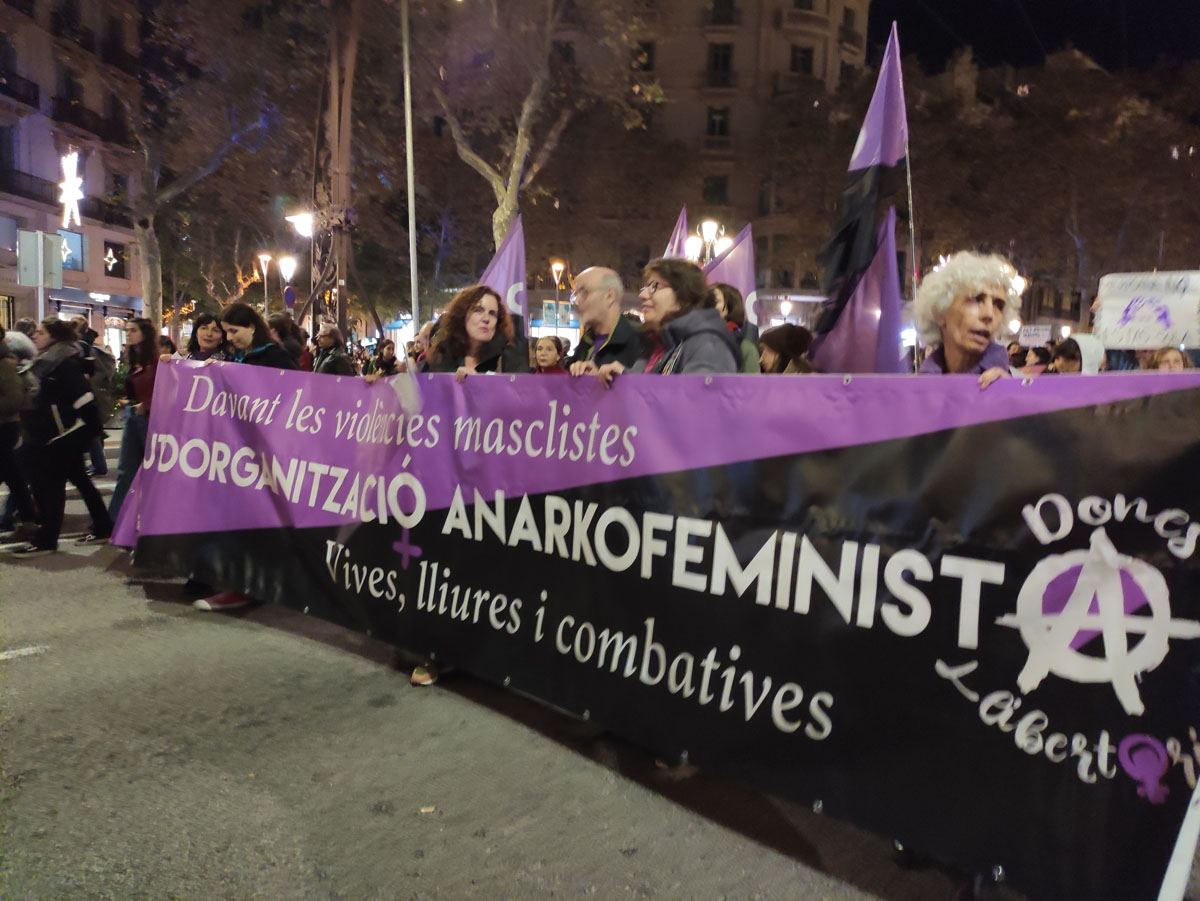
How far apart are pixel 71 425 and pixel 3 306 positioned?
100 ft

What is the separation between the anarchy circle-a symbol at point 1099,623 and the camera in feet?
6.75

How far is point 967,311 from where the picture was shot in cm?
302

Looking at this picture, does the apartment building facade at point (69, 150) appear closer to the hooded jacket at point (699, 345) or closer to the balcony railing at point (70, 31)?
the balcony railing at point (70, 31)

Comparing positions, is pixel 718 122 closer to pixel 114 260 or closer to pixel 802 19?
pixel 802 19

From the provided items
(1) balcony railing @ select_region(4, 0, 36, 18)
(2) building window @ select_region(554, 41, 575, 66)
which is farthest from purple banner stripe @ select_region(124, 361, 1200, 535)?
(1) balcony railing @ select_region(4, 0, 36, 18)

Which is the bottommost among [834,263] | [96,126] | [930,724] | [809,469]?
[930,724]

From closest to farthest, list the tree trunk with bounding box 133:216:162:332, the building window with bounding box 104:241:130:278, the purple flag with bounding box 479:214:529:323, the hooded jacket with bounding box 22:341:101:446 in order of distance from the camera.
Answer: the purple flag with bounding box 479:214:529:323 < the hooded jacket with bounding box 22:341:101:446 < the tree trunk with bounding box 133:216:162:332 < the building window with bounding box 104:241:130:278

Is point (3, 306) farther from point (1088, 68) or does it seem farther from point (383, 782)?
point (1088, 68)

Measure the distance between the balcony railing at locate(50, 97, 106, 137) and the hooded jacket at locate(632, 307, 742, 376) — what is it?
124ft

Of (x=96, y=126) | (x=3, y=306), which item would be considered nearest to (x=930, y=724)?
(x=3, y=306)

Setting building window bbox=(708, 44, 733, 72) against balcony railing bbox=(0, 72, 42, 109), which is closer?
balcony railing bbox=(0, 72, 42, 109)

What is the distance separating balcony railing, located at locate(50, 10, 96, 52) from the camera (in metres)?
33.7

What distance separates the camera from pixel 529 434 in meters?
3.47

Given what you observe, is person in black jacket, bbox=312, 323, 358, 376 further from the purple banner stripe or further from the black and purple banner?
the black and purple banner
